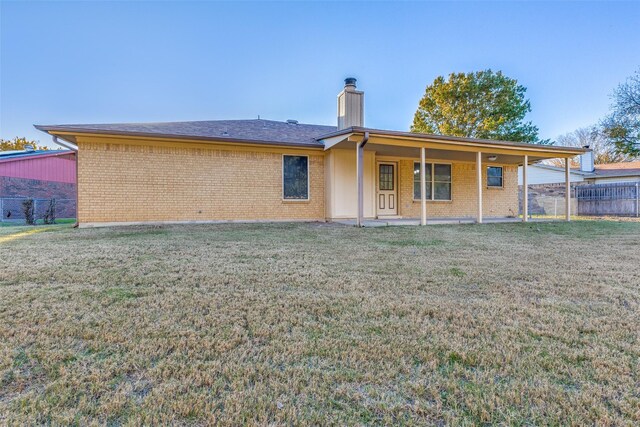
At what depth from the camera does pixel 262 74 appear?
14188 mm

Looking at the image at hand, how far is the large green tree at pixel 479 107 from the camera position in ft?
66.3

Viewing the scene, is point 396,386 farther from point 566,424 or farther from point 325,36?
point 325,36

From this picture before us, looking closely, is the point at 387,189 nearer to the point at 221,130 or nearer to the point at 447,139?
the point at 447,139

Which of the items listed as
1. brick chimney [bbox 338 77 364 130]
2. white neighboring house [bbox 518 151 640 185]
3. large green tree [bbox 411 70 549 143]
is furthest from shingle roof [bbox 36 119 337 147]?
white neighboring house [bbox 518 151 640 185]

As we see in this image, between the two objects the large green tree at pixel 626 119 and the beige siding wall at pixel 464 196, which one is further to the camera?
the large green tree at pixel 626 119

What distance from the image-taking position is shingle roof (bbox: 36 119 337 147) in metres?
8.12

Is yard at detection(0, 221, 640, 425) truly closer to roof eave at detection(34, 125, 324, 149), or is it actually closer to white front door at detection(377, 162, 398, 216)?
roof eave at detection(34, 125, 324, 149)

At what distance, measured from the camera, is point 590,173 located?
2091 centimetres

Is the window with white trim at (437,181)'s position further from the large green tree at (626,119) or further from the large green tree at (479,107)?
the large green tree at (626,119)

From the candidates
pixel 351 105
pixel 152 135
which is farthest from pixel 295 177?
pixel 152 135

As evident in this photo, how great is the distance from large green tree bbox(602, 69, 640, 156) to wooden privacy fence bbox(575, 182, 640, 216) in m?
4.98

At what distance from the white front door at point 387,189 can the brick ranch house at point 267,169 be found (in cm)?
3

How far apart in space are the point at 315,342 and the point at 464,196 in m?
11.7

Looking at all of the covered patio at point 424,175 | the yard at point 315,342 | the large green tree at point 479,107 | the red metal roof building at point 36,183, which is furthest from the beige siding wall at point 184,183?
Answer: the large green tree at point 479,107
